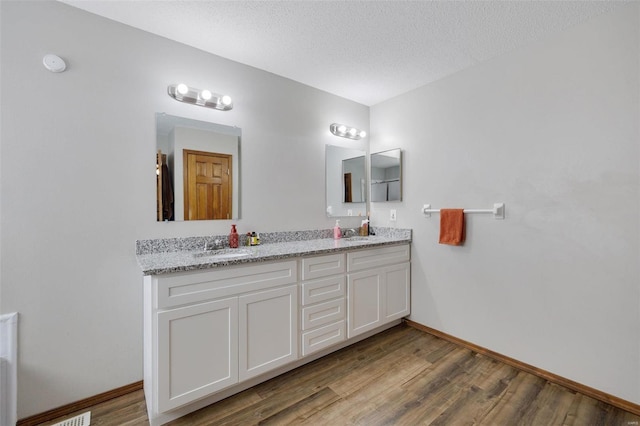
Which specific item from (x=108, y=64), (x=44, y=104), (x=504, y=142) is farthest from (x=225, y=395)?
(x=504, y=142)

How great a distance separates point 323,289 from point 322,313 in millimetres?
177

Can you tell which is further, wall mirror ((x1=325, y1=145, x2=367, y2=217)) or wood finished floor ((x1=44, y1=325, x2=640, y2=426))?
wall mirror ((x1=325, y1=145, x2=367, y2=217))

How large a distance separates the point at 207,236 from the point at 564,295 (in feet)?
8.27

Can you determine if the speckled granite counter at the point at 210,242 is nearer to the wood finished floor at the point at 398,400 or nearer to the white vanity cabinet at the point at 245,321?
the white vanity cabinet at the point at 245,321

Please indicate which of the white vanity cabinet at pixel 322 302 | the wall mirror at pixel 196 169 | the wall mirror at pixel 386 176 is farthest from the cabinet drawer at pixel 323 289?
the wall mirror at pixel 386 176

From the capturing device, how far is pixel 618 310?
5.33ft

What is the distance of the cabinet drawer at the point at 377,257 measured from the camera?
7.23 feet

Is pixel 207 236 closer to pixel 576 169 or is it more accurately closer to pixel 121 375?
pixel 121 375

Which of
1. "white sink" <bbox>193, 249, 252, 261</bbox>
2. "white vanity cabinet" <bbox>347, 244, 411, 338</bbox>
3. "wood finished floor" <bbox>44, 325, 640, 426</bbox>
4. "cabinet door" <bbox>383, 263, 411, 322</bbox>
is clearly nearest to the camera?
"wood finished floor" <bbox>44, 325, 640, 426</bbox>

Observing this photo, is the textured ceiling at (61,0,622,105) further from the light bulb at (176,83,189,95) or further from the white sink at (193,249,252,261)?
the white sink at (193,249,252,261)

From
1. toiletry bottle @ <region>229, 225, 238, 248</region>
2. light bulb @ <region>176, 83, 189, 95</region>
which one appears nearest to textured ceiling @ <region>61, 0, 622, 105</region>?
light bulb @ <region>176, 83, 189, 95</region>

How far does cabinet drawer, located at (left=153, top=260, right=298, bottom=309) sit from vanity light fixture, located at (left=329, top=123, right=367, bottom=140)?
1539 millimetres

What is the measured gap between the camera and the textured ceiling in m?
1.60

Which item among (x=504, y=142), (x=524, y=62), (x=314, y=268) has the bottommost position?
(x=314, y=268)
